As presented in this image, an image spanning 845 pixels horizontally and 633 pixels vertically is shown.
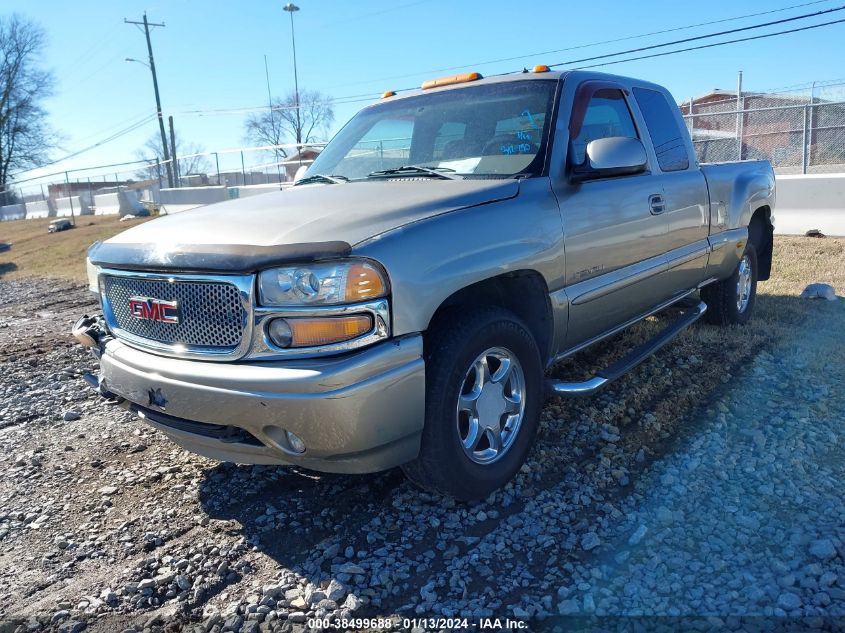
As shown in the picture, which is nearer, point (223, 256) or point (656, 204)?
point (223, 256)

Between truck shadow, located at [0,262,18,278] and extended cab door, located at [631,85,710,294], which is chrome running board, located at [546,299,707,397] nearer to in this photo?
extended cab door, located at [631,85,710,294]

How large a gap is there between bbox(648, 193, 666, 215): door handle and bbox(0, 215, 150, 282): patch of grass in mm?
10421

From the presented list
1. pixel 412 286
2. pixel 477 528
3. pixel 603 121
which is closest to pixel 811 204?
pixel 603 121

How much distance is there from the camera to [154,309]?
9.14ft

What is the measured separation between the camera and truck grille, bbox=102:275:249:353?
2529mm

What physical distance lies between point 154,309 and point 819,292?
20.8 feet

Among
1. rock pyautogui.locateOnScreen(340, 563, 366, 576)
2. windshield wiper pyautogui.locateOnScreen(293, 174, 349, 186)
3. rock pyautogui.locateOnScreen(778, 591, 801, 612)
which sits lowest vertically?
rock pyautogui.locateOnScreen(778, 591, 801, 612)

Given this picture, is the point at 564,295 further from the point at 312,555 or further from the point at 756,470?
the point at 312,555

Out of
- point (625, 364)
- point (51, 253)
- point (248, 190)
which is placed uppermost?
point (248, 190)

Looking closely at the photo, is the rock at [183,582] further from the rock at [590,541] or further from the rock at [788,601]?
the rock at [788,601]

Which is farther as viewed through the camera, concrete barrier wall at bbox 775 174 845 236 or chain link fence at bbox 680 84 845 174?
chain link fence at bbox 680 84 845 174

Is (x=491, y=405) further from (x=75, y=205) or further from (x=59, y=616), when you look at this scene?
(x=75, y=205)

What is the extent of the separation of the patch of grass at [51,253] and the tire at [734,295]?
33.6 feet

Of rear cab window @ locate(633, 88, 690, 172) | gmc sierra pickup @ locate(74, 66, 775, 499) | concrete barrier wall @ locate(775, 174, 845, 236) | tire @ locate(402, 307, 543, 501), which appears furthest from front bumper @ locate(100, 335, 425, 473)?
concrete barrier wall @ locate(775, 174, 845, 236)
